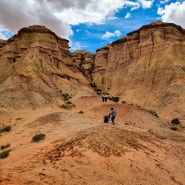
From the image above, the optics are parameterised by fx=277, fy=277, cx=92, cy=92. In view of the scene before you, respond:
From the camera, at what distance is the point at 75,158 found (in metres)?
13.8

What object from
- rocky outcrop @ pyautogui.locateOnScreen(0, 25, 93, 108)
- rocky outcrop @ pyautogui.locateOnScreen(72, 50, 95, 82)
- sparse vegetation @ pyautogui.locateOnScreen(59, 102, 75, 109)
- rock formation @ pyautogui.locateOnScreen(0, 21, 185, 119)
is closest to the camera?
sparse vegetation @ pyautogui.locateOnScreen(59, 102, 75, 109)

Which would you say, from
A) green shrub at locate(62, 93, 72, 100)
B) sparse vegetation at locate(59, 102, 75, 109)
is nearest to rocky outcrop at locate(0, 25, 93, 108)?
green shrub at locate(62, 93, 72, 100)

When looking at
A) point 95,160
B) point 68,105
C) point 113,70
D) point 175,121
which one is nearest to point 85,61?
point 113,70

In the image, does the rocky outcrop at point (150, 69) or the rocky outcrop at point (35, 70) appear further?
the rocky outcrop at point (150, 69)

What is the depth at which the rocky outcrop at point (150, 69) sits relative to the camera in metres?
46.1

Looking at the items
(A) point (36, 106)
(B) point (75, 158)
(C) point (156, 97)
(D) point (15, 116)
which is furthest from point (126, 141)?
(C) point (156, 97)

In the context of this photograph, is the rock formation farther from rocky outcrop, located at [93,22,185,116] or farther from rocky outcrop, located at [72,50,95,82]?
rocky outcrop, located at [72,50,95,82]

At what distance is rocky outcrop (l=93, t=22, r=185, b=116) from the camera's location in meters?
46.1

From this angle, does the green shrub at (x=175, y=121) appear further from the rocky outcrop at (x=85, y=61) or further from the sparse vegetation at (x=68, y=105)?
the rocky outcrop at (x=85, y=61)

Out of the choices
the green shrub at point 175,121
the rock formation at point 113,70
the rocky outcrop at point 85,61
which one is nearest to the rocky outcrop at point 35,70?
the rock formation at point 113,70

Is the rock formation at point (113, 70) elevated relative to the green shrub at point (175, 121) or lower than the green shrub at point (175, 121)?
elevated

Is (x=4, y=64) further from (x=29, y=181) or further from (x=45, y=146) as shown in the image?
(x=29, y=181)

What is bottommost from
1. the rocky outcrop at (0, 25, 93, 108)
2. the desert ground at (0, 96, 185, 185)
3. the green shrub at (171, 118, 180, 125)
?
the green shrub at (171, 118, 180, 125)

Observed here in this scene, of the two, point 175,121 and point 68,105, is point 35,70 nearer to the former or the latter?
point 68,105
